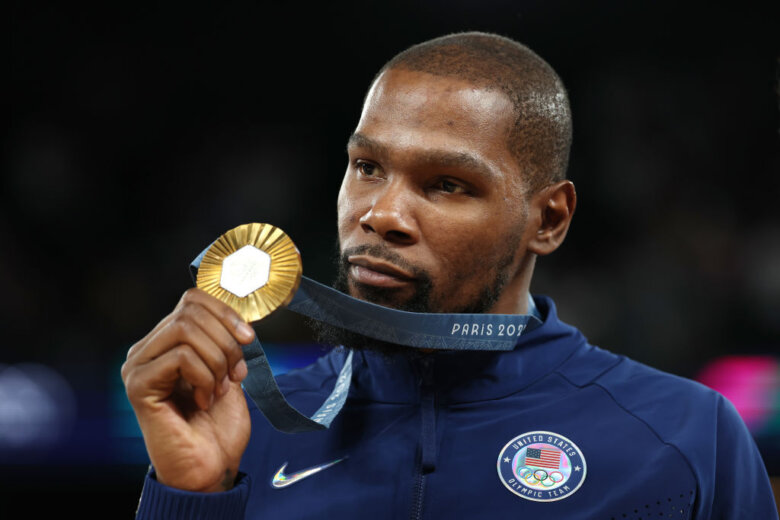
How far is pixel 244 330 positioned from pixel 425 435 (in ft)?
2.09

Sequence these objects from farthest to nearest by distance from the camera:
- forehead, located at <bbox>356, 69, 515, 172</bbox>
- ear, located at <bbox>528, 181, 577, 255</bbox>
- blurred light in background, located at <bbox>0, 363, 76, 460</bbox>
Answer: blurred light in background, located at <bbox>0, 363, 76, 460</bbox> < ear, located at <bbox>528, 181, 577, 255</bbox> < forehead, located at <bbox>356, 69, 515, 172</bbox>

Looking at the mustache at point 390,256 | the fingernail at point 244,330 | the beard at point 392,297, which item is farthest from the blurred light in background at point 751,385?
the fingernail at point 244,330

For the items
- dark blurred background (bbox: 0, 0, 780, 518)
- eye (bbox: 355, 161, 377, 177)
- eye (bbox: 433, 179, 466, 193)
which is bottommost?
dark blurred background (bbox: 0, 0, 780, 518)

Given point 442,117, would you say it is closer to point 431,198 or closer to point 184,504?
point 431,198

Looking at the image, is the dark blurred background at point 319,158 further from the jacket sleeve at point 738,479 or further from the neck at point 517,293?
the jacket sleeve at point 738,479

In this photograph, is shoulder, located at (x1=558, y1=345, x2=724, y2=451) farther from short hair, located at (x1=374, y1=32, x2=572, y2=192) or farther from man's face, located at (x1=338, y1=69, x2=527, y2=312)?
short hair, located at (x1=374, y1=32, x2=572, y2=192)

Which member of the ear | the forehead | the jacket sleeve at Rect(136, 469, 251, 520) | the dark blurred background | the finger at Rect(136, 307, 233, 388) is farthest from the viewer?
the dark blurred background

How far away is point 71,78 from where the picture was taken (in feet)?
20.1

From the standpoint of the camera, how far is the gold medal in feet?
4.95

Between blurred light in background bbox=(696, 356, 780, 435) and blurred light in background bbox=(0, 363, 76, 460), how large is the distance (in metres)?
3.85

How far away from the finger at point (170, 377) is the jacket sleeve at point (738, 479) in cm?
119

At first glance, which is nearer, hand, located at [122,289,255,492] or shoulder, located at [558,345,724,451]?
hand, located at [122,289,255,492]

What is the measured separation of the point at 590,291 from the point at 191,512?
5146 mm

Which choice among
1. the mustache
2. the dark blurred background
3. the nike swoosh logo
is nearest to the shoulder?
the mustache
